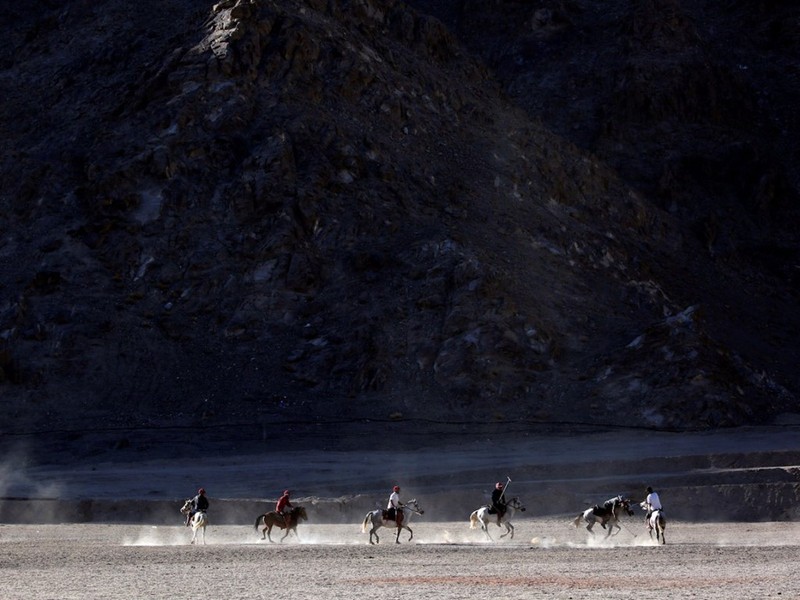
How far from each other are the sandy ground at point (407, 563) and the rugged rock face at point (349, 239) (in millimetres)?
20048

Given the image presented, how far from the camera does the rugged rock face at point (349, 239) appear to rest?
5381 centimetres

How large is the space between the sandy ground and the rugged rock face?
20048 mm

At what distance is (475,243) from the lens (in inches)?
2361

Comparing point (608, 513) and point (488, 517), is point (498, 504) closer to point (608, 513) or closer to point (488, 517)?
point (488, 517)

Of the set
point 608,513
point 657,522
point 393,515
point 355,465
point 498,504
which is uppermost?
point 355,465

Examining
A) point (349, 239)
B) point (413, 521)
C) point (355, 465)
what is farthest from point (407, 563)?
point (349, 239)

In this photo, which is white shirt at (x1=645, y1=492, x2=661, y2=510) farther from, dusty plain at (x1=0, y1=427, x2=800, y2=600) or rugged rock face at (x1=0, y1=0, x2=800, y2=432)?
rugged rock face at (x1=0, y1=0, x2=800, y2=432)

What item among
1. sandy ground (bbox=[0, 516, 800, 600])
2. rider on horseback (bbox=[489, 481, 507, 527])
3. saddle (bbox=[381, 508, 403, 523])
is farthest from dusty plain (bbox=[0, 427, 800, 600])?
saddle (bbox=[381, 508, 403, 523])

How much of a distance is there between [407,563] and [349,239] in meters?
36.9

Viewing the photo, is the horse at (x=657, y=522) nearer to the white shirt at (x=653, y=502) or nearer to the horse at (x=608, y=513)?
the white shirt at (x=653, y=502)

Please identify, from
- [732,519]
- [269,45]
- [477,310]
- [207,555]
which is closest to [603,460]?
[732,519]

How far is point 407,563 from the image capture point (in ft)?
79.0

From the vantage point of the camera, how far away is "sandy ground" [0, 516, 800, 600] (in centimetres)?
1933

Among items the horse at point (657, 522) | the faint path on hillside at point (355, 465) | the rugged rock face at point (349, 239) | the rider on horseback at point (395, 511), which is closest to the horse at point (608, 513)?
the horse at point (657, 522)
